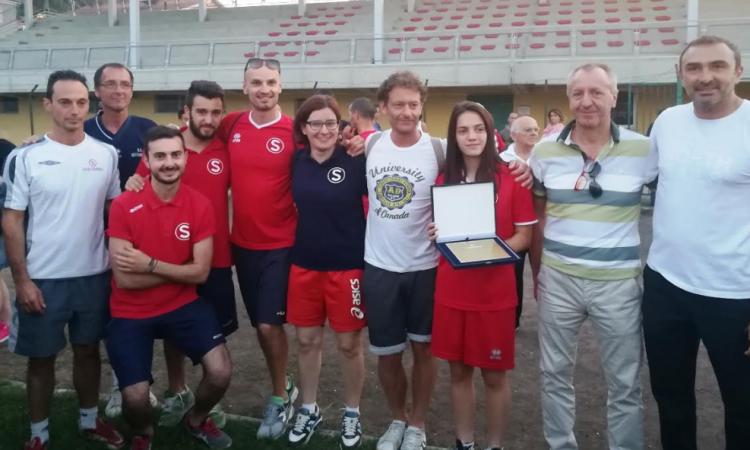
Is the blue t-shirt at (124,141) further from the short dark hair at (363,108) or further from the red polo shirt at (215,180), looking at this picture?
the short dark hair at (363,108)

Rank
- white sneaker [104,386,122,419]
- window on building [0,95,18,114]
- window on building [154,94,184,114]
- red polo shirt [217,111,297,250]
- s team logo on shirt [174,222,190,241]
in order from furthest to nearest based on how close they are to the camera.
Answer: window on building [0,95,18,114], window on building [154,94,184,114], white sneaker [104,386,122,419], red polo shirt [217,111,297,250], s team logo on shirt [174,222,190,241]

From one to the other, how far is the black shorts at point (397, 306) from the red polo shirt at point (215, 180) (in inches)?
42.7

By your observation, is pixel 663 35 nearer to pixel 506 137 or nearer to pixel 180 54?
pixel 506 137

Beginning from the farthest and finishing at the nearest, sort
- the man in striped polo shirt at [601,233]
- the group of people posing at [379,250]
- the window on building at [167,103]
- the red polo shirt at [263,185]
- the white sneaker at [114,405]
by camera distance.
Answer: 1. the window on building at [167,103]
2. the white sneaker at [114,405]
3. the red polo shirt at [263,185]
4. the man in striped polo shirt at [601,233]
5. the group of people posing at [379,250]

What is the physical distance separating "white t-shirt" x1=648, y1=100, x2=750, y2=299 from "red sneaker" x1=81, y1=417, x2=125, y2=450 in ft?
11.2

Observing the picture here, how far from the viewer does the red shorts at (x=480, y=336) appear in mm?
3393

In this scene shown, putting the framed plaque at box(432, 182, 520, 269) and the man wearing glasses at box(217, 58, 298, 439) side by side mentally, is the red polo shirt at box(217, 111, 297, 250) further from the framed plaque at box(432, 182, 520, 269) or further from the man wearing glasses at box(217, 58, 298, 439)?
the framed plaque at box(432, 182, 520, 269)

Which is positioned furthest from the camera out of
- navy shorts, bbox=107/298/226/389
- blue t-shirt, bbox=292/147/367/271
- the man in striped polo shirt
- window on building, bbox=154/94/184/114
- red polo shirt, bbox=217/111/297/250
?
window on building, bbox=154/94/184/114

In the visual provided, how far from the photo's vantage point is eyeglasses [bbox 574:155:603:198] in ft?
10.6

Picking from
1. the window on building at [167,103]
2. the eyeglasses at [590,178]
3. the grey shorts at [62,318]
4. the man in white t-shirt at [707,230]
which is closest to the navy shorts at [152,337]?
the grey shorts at [62,318]

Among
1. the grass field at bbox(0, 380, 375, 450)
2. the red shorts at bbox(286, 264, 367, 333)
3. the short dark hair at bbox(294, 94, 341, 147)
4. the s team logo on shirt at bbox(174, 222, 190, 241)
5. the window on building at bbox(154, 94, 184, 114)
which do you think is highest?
the window on building at bbox(154, 94, 184, 114)

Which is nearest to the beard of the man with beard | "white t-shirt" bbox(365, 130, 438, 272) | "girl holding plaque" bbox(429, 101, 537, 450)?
the man with beard

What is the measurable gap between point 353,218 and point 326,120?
63 centimetres

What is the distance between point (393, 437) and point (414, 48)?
18.9 m
